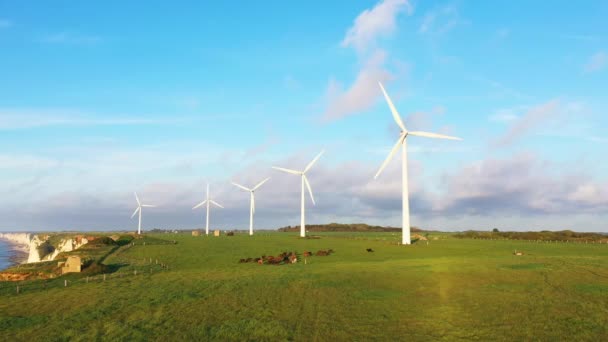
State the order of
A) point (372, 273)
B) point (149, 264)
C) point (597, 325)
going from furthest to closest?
1. point (149, 264)
2. point (372, 273)
3. point (597, 325)

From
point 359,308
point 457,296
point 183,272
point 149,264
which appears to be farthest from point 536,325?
A: point 149,264

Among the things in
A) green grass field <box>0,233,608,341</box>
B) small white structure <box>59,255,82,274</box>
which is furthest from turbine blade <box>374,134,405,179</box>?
small white structure <box>59,255,82,274</box>

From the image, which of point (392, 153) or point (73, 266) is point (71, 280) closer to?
point (73, 266)

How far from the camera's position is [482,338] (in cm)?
2609

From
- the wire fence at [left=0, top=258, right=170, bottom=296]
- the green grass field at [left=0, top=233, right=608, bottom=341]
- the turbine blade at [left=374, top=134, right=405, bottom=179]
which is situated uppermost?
the turbine blade at [left=374, top=134, right=405, bottom=179]

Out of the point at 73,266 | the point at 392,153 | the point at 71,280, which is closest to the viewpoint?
the point at 71,280

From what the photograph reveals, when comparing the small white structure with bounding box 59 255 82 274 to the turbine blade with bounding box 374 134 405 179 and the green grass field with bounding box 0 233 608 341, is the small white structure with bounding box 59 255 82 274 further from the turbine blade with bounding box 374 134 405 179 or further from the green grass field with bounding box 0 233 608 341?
the turbine blade with bounding box 374 134 405 179

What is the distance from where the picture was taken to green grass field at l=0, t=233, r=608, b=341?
92.0ft

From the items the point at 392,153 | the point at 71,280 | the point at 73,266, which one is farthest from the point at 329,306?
the point at 392,153

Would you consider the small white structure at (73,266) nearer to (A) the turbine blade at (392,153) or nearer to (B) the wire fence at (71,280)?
(B) the wire fence at (71,280)

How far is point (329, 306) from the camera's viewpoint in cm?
3544

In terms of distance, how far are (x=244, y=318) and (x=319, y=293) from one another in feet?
36.7

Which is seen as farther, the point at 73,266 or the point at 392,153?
the point at 392,153

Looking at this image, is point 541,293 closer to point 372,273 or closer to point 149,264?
point 372,273
